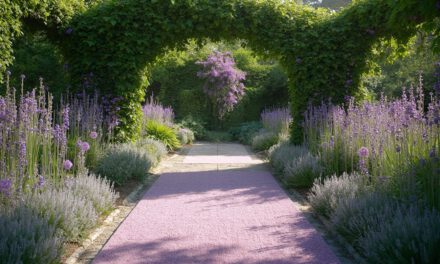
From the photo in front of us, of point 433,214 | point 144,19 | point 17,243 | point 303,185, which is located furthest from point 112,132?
point 433,214

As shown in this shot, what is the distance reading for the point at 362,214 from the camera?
135 inches

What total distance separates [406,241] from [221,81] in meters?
13.1

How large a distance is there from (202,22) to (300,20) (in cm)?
182

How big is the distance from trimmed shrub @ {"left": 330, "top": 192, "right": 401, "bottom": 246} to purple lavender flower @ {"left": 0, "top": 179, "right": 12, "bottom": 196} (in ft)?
8.91

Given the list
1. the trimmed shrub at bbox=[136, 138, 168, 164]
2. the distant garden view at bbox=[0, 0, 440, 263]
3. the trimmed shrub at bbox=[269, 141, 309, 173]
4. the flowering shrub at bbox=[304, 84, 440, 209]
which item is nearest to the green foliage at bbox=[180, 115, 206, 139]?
the distant garden view at bbox=[0, 0, 440, 263]

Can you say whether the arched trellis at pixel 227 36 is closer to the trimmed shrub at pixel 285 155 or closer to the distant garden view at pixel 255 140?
the distant garden view at pixel 255 140

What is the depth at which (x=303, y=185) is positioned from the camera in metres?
5.77

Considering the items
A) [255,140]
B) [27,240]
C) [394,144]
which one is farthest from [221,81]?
[27,240]

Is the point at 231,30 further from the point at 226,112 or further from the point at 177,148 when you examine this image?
the point at 226,112

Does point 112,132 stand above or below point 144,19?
below

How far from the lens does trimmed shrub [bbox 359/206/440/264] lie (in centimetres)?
254

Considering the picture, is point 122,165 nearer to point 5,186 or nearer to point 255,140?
point 5,186

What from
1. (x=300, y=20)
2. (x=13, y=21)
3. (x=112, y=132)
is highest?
(x=300, y=20)

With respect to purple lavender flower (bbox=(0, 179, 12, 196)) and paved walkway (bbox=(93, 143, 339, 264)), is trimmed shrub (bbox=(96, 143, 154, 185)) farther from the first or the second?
purple lavender flower (bbox=(0, 179, 12, 196))
